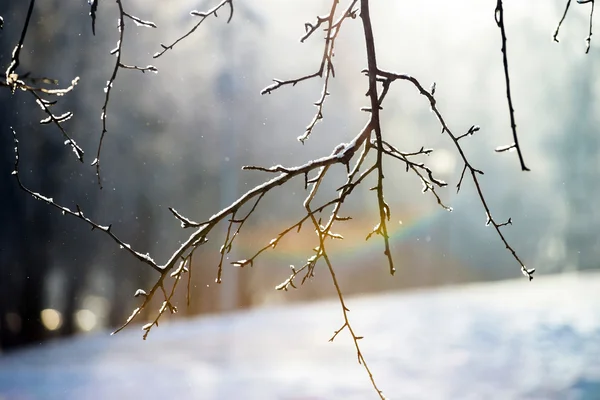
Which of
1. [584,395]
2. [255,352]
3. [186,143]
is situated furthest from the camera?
[186,143]

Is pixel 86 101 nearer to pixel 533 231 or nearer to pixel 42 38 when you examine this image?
pixel 42 38

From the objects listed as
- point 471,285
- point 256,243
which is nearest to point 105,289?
point 256,243

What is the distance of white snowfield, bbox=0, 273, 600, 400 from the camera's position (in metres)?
7.43

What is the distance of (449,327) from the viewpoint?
1155cm

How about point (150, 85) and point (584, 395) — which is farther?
point (150, 85)

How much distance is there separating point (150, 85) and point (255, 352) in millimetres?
5772

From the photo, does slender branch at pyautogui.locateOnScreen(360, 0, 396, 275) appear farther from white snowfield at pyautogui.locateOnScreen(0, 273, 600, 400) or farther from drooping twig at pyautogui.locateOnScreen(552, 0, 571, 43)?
white snowfield at pyautogui.locateOnScreen(0, 273, 600, 400)

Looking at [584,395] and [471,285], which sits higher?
[471,285]

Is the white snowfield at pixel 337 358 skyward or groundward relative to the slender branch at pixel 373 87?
groundward

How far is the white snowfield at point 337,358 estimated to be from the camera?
7430mm

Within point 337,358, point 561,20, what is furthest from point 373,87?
point 337,358

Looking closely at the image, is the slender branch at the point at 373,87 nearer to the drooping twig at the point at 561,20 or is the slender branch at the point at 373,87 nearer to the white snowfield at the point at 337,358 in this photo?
the drooping twig at the point at 561,20

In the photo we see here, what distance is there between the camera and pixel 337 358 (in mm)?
9289

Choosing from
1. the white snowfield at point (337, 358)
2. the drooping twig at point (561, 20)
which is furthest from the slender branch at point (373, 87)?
the white snowfield at point (337, 358)
